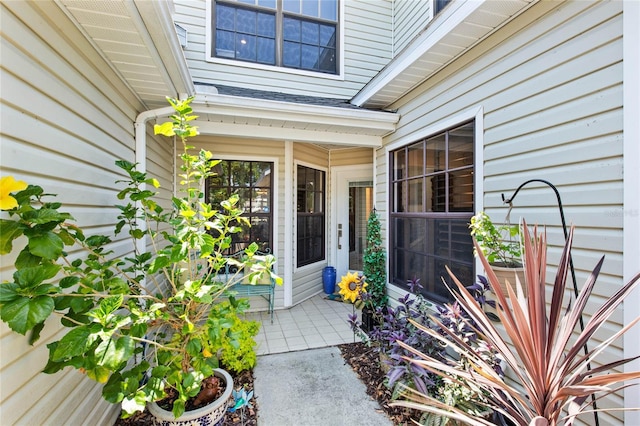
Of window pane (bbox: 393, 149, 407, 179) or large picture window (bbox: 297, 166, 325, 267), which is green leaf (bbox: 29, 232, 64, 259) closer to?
window pane (bbox: 393, 149, 407, 179)

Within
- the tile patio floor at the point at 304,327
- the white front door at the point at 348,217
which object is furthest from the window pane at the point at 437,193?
the white front door at the point at 348,217

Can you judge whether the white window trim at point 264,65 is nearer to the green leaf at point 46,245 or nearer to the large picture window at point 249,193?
the large picture window at point 249,193

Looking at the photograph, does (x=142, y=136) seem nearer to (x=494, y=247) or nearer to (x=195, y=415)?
(x=195, y=415)

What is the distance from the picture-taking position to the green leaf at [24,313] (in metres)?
0.94

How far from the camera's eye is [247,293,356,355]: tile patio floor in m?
3.27

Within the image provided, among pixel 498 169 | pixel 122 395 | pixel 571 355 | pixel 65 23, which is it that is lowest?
pixel 122 395

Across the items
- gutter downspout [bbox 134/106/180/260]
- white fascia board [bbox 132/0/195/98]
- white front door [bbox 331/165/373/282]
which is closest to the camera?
white fascia board [bbox 132/0/195/98]

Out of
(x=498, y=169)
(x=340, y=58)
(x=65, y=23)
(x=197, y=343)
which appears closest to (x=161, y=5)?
(x=65, y=23)

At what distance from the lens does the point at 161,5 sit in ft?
5.32

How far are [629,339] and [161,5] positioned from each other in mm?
3026

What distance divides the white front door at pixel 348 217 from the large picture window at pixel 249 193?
138 centimetres

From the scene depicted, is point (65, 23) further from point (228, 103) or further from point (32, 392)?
point (32, 392)

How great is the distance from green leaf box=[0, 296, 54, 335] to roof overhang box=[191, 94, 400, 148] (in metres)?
2.32

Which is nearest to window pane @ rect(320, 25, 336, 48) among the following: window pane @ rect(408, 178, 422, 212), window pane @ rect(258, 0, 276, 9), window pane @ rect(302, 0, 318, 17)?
window pane @ rect(302, 0, 318, 17)
